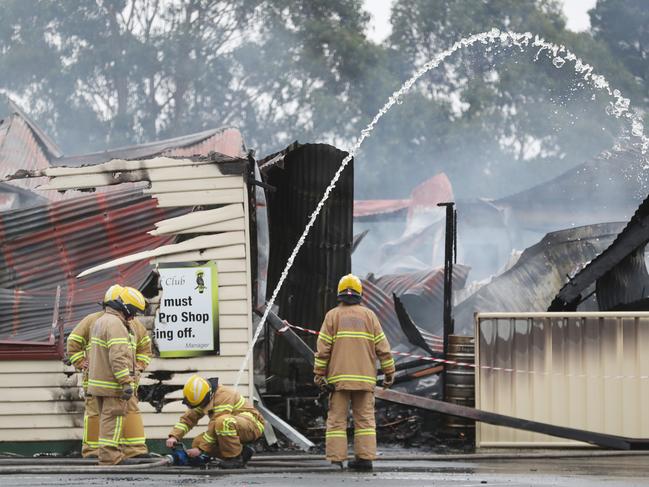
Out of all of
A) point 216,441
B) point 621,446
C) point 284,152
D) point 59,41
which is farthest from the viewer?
point 59,41

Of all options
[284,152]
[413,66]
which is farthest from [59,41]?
[284,152]

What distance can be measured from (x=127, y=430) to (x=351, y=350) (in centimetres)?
211

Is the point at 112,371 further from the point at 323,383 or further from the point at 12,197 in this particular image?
the point at 12,197

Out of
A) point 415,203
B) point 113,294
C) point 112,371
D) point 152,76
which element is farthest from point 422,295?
point 152,76

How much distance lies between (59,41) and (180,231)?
32880 millimetres

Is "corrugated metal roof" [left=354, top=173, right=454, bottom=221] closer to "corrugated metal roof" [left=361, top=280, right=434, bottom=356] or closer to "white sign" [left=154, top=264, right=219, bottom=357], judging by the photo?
"corrugated metal roof" [left=361, top=280, right=434, bottom=356]

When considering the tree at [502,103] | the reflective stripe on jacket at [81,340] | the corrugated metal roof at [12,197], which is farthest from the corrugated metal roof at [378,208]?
the reflective stripe on jacket at [81,340]

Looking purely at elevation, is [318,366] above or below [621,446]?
above

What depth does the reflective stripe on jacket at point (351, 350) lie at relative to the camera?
10414 millimetres

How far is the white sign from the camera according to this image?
12.2 metres

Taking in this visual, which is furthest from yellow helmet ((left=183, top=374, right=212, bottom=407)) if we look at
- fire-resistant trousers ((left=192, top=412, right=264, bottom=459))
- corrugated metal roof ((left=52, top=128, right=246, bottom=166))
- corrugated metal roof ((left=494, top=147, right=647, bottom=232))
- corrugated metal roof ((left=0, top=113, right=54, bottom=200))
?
corrugated metal roof ((left=494, top=147, right=647, bottom=232))

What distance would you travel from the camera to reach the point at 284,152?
13.4 metres

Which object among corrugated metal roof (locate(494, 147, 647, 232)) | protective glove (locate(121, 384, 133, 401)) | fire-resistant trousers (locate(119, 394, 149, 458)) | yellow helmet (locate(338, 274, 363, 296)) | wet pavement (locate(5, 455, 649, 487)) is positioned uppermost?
corrugated metal roof (locate(494, 147, 647, 232))

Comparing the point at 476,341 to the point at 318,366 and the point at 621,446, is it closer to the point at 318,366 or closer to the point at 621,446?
the point at 621,446
